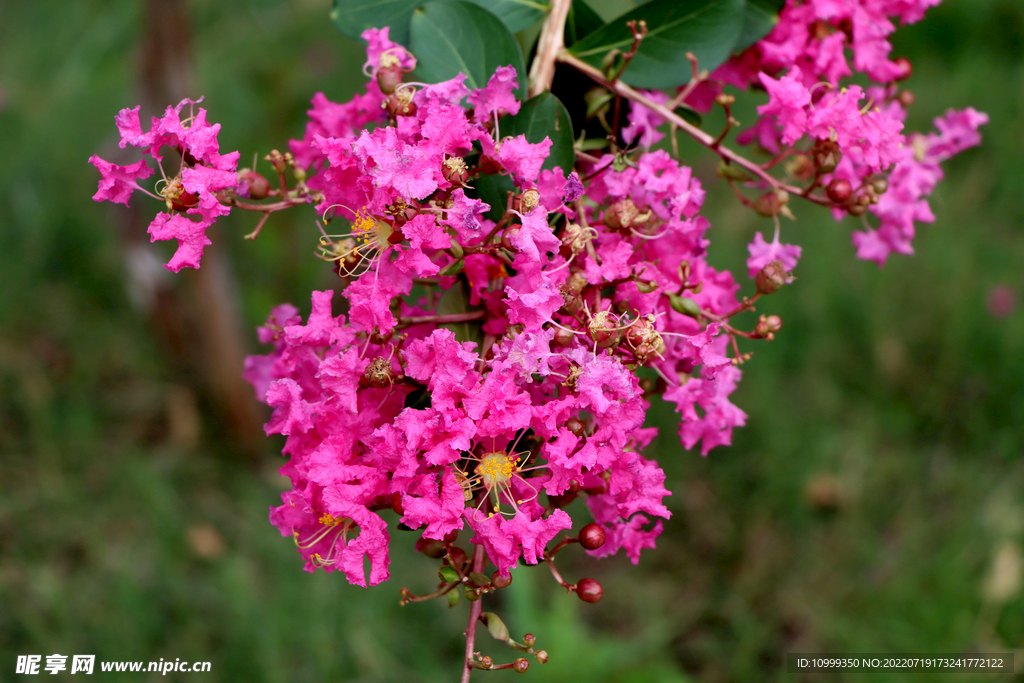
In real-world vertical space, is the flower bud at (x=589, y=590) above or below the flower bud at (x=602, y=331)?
below

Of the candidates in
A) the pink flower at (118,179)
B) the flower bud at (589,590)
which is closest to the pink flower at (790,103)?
the flower bud at (589,590)

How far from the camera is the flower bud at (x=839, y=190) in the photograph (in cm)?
93

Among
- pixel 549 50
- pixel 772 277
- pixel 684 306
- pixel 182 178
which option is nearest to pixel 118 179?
pixel 182 178

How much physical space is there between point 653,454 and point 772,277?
1918 mm

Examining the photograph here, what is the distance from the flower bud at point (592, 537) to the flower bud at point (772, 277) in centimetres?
36

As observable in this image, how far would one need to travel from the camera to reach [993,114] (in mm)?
3373

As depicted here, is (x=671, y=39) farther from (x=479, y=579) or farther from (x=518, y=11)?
(x=479, y=579)

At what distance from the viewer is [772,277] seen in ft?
2.99

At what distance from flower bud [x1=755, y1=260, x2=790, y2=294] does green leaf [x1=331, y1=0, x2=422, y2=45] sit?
1.81 ft

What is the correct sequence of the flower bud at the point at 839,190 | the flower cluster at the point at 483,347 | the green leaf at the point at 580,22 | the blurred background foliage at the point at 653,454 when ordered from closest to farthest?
the flower cluster at the point at 483,347 < the flower bud at the point at 839,190 < the green leaf at the point at 580,22 < the blurred background foliage at the point at 653,454

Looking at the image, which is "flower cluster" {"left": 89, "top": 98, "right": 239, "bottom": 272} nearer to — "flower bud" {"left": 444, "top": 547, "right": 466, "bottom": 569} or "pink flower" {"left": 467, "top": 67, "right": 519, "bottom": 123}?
"pink flower" {"left": 467, "top": 67, "right": 519, "bottom": 123}

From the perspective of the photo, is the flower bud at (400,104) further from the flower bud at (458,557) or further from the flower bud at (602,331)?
the flower bud at (458,557)

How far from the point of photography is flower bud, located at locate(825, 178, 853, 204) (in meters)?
0.93

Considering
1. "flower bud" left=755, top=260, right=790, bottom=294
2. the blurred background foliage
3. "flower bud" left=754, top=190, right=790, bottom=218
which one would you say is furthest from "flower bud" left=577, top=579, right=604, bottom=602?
the blurred background foliage
